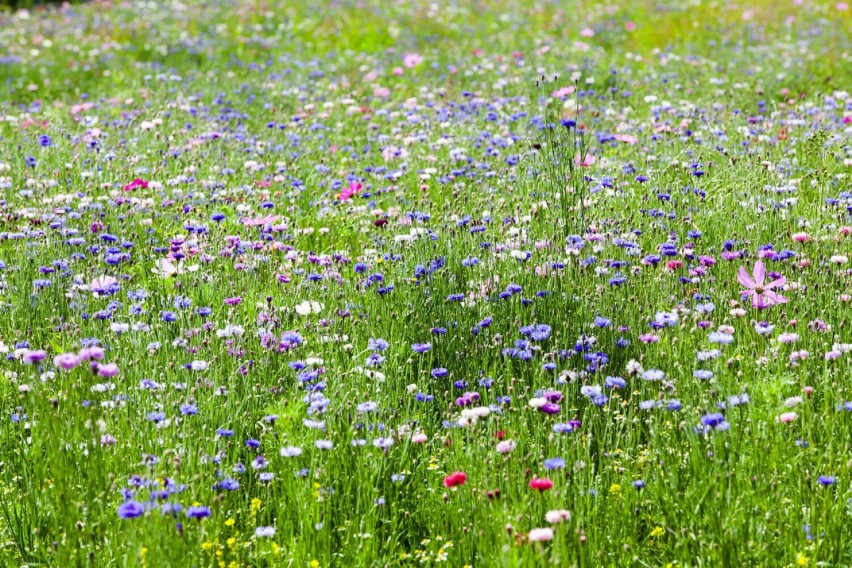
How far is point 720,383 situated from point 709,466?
0.35 meters

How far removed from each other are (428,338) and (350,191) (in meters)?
1.81

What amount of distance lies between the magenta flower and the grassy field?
1.0 inches

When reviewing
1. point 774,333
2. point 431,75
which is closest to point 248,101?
point 431,75

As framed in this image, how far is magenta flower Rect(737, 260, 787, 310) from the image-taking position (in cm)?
338

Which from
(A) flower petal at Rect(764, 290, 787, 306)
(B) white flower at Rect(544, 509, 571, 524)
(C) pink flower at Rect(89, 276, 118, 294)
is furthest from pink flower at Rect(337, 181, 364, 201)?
(B) white flower at Rect(544, 509, 571, 524)

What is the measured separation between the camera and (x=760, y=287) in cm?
348

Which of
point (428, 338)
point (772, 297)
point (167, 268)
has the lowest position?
point (428, 338)

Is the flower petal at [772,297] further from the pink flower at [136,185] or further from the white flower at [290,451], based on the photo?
the pink flower at [136,185]

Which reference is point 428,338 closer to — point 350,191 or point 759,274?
point 759,274

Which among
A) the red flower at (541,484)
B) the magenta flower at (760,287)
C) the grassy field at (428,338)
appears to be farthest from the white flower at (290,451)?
the magenta flower at (760,287)

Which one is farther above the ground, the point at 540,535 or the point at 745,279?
the point at 745,279

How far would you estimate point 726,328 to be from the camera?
9.98 ft

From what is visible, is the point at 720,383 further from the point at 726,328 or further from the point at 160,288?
the point at 160,288

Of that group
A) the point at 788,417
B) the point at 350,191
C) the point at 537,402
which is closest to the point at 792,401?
the point at 788,417
